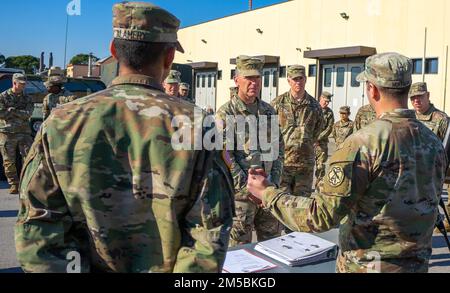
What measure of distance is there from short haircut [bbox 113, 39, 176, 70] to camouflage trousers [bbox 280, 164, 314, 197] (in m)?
4.17

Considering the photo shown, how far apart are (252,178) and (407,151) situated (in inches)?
32.2

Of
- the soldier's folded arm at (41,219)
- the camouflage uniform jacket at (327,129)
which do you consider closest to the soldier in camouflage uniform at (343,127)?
the camouflage uniform jacket at (327,129)

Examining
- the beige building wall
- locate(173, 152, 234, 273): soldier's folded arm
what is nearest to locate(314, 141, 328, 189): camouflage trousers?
locate(173, 152, 234, 273): soldier's folded arm

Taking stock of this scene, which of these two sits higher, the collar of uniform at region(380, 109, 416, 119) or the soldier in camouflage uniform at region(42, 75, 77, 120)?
the soldier in camouflage uniform at region(42, 75, 77, 120)

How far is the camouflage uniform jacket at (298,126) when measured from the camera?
5.66 meters

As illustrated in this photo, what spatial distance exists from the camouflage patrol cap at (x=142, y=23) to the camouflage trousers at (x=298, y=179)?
13.7ft

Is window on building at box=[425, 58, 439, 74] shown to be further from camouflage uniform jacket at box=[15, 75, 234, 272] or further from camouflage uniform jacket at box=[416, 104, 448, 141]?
camouflage uniform jacket at box=[15, 75, 234, 272]

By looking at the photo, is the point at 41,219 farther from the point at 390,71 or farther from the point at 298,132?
the point at 298,132

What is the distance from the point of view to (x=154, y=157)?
1535 millimetres

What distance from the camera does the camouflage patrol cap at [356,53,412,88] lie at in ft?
7.33

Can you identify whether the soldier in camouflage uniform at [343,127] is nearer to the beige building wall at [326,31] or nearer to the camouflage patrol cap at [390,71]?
the beige building wall at [326,31]

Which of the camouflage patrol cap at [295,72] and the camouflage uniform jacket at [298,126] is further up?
the camouflage patrol cap at [295,72]

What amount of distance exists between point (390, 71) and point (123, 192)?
54.4 inches
